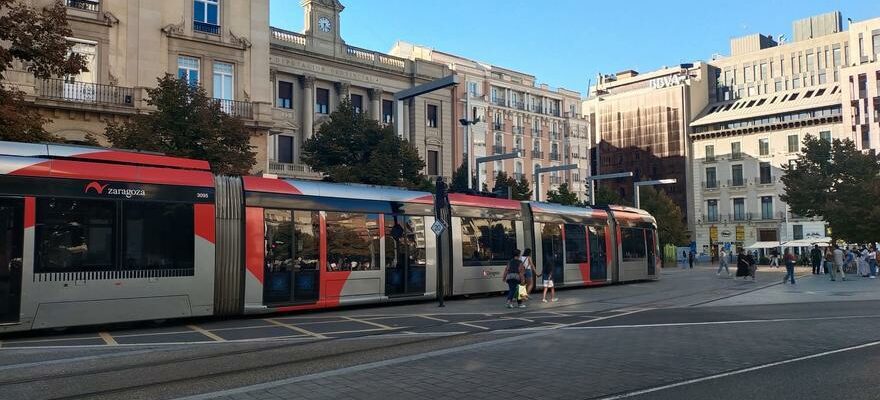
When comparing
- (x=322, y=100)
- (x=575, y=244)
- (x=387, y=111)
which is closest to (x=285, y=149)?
(x=322, y=100)

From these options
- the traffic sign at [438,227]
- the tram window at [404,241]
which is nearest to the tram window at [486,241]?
the tram window at [404,241]

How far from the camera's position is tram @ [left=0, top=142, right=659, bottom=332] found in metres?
11.5

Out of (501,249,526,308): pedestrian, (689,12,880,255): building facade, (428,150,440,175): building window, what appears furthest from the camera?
(689,12,880,255): building facade

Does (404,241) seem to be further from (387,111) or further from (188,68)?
(387,111)

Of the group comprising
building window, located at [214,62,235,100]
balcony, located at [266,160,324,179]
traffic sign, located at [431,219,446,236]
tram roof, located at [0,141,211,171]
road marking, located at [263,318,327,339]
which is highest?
building window, located at [214,62,235,100]

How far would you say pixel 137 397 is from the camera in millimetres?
7113

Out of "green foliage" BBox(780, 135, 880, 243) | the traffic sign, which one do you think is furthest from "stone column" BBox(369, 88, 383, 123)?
the traffic sign

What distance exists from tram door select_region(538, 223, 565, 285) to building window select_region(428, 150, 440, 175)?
105ft

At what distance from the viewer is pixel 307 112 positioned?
155 feet

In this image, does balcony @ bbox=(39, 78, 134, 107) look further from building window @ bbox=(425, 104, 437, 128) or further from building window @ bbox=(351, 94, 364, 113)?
building window @ bbox=(425, 104, 437, 128)

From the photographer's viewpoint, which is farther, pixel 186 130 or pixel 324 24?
pixel 324 24

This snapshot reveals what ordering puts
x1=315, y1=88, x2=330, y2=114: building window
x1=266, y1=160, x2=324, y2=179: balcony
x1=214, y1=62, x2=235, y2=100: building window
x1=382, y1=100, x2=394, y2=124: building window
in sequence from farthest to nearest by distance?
x1=382, y1=100, x2=394, y2=124: building window
x1=315, y1=88, x2=330, y2=114: building window
x1=266, y1=160, x2=324, y2=179: balcony
x1=214, y1=62, x2=235, y2=100: building window

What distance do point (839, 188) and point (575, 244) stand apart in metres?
26.3

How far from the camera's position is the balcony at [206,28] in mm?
30161
